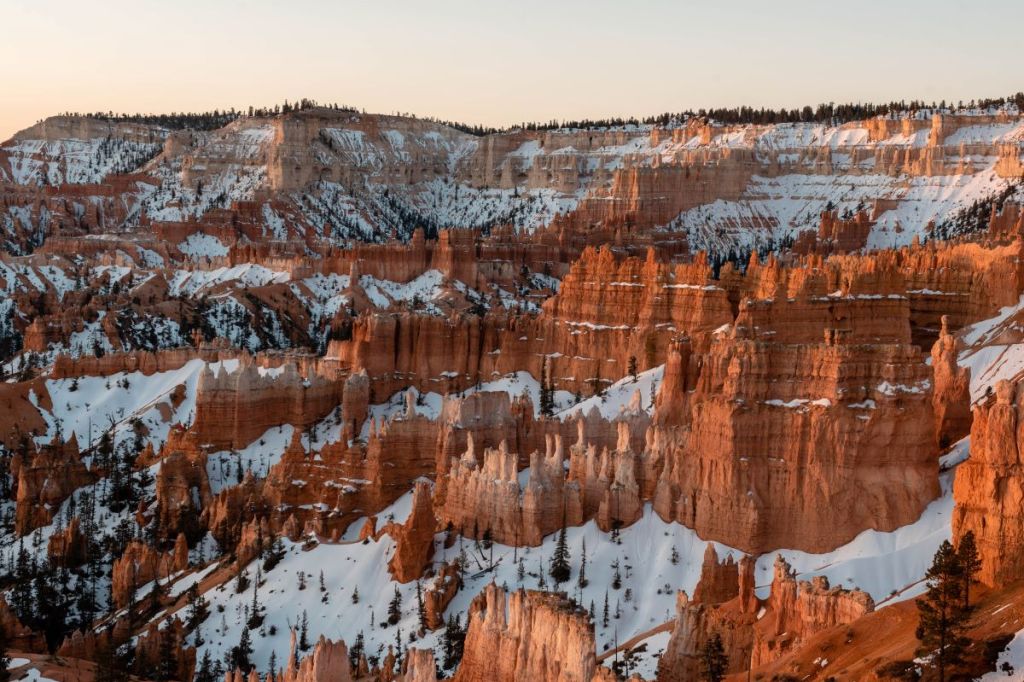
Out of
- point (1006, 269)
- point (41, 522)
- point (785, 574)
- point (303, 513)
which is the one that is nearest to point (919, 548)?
point (785, 574)

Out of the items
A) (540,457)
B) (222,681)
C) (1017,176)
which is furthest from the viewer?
(1017,176)

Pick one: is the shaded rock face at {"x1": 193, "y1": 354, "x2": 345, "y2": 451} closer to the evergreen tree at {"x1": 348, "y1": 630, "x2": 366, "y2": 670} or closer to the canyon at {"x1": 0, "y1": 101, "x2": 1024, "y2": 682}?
the canyon at {"x1": 0, "y1": 101, "x2": 1024, "y2": 682}

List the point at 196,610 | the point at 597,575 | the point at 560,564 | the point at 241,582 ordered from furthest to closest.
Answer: the point at 241,582
the point at 196,610
the point at 560,564
the point at 597,575

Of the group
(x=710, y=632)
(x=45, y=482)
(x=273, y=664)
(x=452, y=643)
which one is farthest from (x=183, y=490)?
Result: (x=710, y=632)

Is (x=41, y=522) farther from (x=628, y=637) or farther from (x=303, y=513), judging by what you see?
(x=628, y=637)

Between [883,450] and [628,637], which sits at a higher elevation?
[883,450]

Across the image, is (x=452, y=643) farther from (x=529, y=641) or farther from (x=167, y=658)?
(x=167, y=658)

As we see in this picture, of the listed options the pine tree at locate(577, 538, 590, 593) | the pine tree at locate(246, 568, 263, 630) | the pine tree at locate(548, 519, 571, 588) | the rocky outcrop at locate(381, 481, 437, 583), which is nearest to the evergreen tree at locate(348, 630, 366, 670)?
the rocky outcrop at locate(381, 481, 437, 583)
